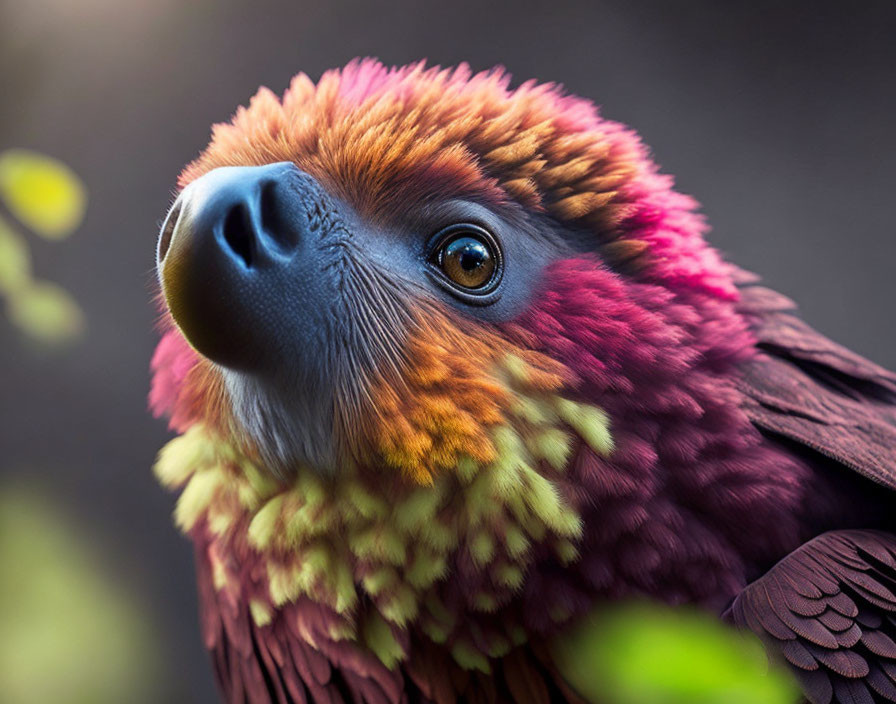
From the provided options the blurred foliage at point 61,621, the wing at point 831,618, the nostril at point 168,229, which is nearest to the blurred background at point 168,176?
the blurred foliage at point 61,621

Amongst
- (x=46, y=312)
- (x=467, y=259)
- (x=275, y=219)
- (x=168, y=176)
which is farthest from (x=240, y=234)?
(x=46, y=312)

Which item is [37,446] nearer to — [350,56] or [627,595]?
[350,56]

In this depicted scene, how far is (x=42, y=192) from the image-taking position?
26.7 inches

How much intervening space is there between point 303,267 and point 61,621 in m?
0.46

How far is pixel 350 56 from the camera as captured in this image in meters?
0.70

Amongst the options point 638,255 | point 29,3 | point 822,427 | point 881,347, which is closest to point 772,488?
point 822,427

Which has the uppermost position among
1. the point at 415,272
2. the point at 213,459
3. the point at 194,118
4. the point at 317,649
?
the point at 194,118

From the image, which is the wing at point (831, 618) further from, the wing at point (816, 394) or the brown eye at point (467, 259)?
the brown eye at point (467, 259)

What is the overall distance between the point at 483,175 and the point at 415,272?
0.08 m

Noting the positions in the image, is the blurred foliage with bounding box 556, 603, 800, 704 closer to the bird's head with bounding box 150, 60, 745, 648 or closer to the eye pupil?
the bird's head with bounding box 150, 60, 745, 648

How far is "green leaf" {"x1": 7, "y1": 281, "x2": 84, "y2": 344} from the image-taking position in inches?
29.2

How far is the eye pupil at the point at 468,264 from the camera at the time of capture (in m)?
0.50

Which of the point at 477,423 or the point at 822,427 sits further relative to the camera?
the point at 822,427

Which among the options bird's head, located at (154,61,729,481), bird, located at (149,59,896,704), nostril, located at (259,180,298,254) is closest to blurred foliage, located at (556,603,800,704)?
bird, located at (149,59,896,704)
